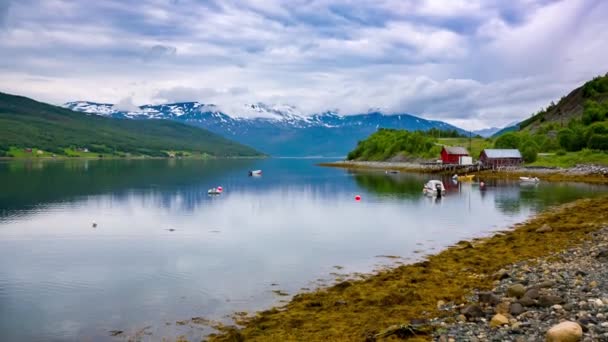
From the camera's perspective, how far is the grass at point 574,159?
12688cm

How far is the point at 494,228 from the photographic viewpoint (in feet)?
161

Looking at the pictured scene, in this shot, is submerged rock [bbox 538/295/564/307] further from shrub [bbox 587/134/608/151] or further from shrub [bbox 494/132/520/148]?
shrub [bbox 494/132/520/148]

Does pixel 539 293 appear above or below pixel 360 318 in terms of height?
above

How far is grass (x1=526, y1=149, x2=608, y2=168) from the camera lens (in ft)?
416

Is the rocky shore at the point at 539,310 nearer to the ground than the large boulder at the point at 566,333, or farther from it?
nearer to the ground

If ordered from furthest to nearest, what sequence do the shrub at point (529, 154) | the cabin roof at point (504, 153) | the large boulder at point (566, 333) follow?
the cabin roof at point (504, 153) < the shrub at point (529, 154) < the large boulder at point (566, 333)

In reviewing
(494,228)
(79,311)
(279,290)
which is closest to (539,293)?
(279,290)

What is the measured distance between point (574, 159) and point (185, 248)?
4937 inches

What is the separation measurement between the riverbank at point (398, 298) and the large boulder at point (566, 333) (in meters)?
3.99

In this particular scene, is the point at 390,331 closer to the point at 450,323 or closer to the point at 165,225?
the point at 450,323

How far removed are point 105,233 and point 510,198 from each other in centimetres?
6036

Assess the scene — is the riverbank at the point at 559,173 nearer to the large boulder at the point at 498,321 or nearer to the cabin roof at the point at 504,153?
the cabin roof at the point at 504,153

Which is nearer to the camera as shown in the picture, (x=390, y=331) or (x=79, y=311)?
(x=390, y=331)

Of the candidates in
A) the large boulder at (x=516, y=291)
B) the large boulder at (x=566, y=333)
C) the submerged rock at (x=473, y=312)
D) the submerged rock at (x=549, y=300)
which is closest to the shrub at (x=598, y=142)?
the large boulder at (x=516, y=291)
